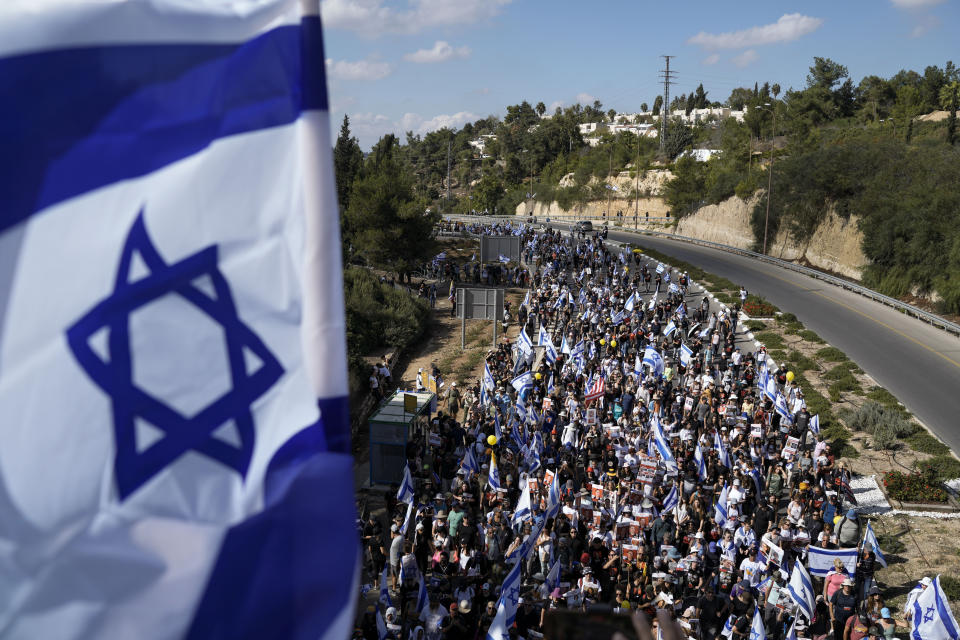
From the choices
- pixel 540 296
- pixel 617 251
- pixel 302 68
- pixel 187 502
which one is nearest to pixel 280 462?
pixel 187 502

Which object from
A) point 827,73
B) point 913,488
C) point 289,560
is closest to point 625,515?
point 913,488

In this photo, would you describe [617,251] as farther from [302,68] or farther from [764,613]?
[302,68]

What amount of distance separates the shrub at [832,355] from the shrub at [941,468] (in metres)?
9.47

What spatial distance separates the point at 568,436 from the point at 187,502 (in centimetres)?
1480

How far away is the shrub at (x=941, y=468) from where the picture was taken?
19.2m

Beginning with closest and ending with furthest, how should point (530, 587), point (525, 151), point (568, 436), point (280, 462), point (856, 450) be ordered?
1. point (280, 462)
2. point (530, 587)
3. point (568, 436)
4. point (856, 450)
5. point (525, 151)

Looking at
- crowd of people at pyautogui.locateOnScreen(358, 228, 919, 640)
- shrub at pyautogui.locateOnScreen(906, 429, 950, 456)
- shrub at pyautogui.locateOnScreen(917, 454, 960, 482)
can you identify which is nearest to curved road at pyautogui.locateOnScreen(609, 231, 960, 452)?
shrub at pyautogui.locateOnScreen(906, 429, 950, 456)

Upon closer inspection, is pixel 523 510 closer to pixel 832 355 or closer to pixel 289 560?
pixel 289 560

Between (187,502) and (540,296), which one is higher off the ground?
(187,502)

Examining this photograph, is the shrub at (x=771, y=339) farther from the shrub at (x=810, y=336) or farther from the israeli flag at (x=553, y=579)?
the israeli flag at (x=553, y=579)

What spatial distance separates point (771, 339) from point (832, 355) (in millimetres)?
2761

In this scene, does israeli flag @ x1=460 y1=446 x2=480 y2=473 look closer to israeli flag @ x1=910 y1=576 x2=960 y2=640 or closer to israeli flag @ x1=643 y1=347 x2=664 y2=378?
israeli flag @ x1=643 y1=347 x2=664 y2=378

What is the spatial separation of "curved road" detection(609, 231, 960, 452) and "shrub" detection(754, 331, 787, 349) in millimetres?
2093

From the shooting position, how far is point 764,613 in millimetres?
11133
